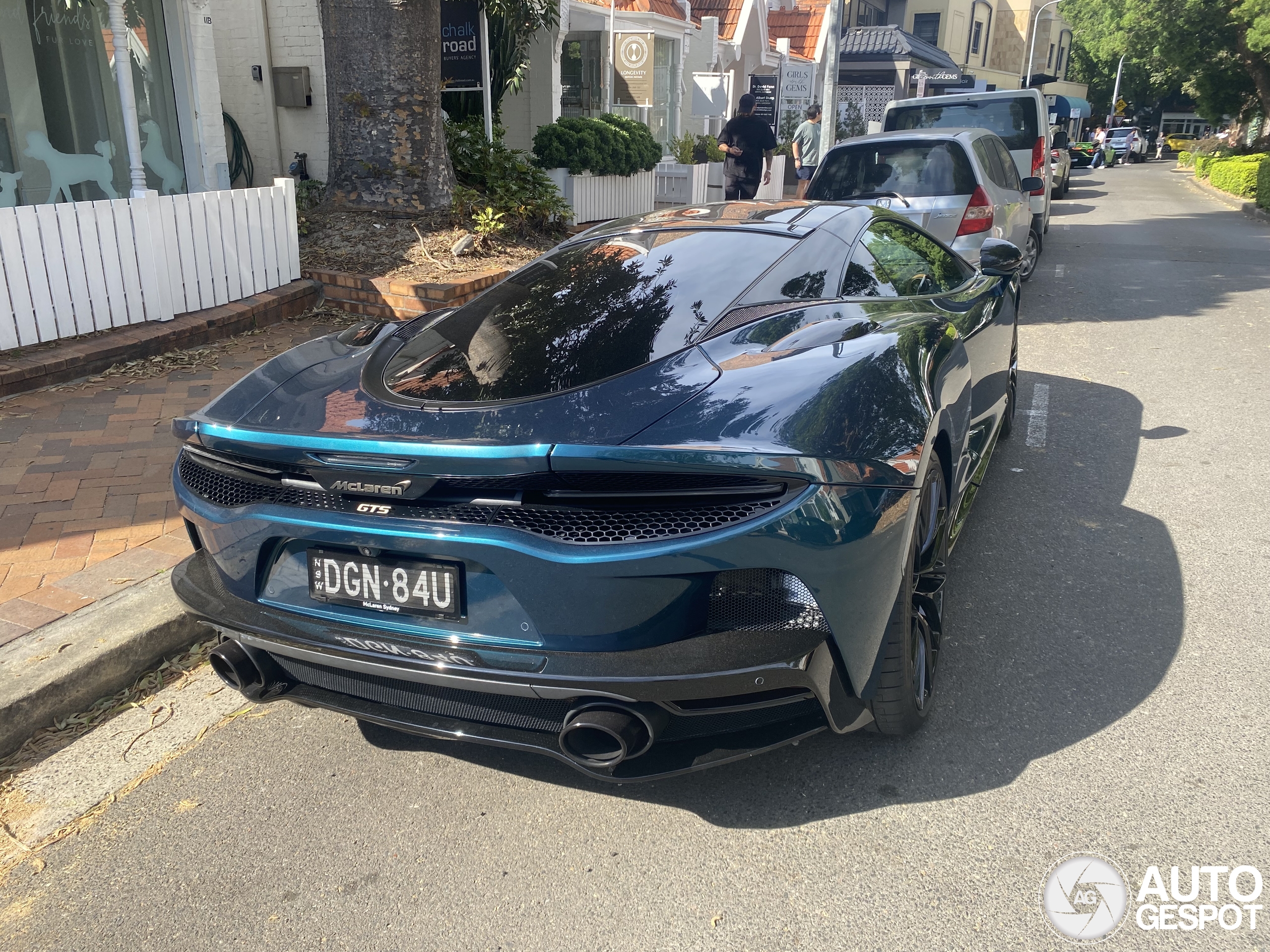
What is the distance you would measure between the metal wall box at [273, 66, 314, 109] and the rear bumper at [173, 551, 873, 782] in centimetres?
1053

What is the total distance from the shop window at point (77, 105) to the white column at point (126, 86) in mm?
1349

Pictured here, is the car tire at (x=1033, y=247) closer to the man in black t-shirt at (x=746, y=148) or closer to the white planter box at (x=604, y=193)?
the man in black t-shirt at (x=746, y=148)

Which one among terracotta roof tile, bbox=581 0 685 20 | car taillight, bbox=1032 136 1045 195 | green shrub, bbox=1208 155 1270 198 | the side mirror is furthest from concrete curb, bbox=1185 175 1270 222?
the side mirror

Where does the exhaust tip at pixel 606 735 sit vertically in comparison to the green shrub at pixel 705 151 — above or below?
below

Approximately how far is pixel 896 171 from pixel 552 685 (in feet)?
24.4

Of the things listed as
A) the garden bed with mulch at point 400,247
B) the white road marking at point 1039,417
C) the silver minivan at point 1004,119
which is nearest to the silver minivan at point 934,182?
the white road marking at point 1039,417

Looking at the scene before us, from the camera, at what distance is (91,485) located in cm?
474

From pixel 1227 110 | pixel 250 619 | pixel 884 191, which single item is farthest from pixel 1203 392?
pixel 1227 110

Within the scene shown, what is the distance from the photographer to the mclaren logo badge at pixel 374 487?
Answer: 7.66ft

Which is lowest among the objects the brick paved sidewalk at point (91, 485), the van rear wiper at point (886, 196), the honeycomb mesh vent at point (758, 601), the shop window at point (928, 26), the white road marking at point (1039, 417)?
the white road marking at point (1039, 417)

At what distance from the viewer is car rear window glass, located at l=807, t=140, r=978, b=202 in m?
8.27

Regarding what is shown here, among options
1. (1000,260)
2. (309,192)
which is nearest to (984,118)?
(309,192)

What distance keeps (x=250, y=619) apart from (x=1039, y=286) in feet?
34.9

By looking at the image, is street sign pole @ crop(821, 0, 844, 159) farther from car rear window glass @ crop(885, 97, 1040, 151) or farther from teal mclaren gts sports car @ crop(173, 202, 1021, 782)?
teal mclaren gts sports car @ crop(173, 202, 1021, 782)
